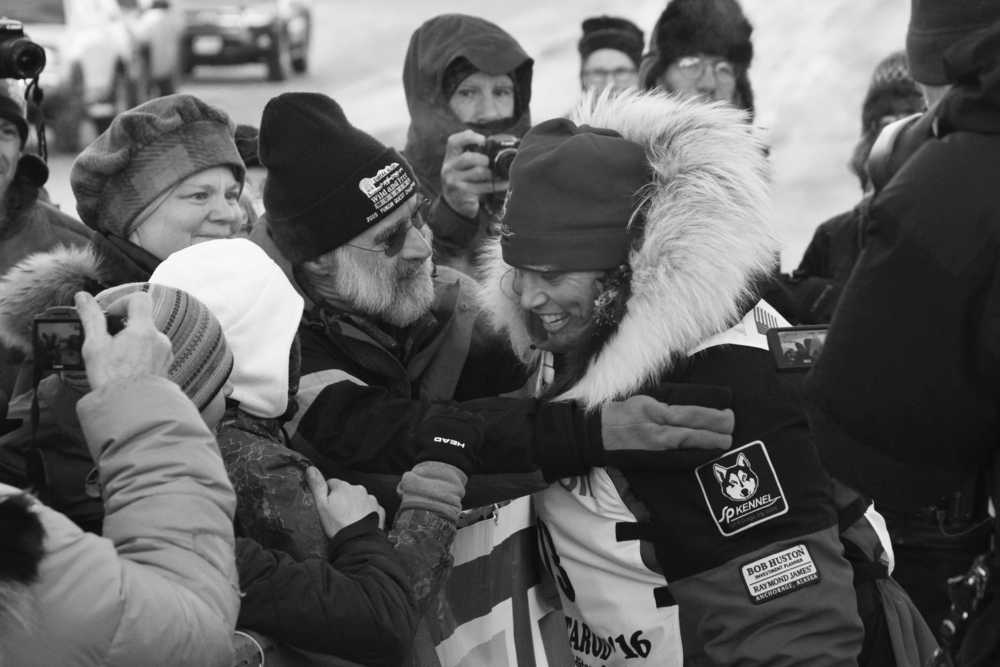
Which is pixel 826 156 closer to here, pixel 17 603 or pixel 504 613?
pixel 504 613

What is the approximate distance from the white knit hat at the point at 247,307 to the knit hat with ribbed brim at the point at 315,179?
0.70 metres

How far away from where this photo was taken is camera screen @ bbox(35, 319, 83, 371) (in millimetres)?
2518

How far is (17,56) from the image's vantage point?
4.20 m

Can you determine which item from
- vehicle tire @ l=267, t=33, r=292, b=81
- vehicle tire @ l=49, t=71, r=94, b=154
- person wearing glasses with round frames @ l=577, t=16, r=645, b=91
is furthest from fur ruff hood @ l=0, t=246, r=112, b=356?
vehicle tire @ l=267, t=33, r=292, b=81

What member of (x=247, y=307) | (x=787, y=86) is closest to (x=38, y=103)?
(x=247, y=307)

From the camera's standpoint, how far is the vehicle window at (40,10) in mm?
14117

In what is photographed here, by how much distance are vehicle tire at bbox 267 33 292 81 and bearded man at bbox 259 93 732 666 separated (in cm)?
1633

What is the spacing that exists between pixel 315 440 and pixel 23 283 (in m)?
0.70

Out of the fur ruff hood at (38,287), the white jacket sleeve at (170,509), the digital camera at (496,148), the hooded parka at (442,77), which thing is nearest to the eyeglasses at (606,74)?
the hooded parka at (442,77)

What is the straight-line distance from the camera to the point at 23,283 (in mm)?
3285

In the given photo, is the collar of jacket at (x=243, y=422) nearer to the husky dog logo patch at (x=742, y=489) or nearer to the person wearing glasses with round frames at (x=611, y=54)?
the husky dog logo patch at (x=742, y=489)

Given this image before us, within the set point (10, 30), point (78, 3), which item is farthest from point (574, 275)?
point (78, 3)

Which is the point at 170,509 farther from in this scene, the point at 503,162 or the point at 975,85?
the point at 503,162

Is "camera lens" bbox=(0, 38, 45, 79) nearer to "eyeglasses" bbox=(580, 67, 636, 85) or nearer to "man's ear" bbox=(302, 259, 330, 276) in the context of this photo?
"man's ear" bbox=(302, 259, 330, 276)
